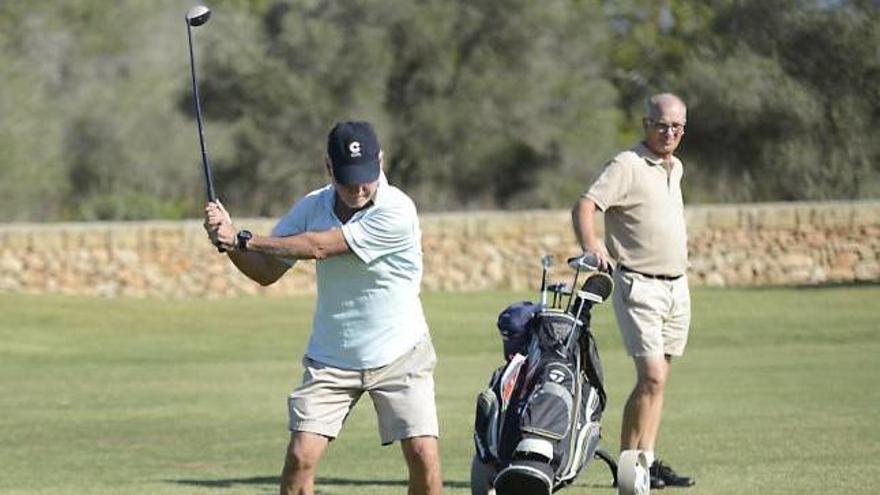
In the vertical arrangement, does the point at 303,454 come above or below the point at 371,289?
below

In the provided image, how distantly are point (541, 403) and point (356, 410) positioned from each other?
749 centimetres

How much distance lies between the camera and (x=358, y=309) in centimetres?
775

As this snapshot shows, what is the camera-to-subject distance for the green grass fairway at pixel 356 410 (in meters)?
11.2

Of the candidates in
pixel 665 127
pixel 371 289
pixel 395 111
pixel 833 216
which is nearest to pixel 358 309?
pixel 371 289

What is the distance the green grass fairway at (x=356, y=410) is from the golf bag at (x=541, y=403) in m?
1.51

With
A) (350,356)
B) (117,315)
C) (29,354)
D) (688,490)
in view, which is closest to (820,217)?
(117,315)

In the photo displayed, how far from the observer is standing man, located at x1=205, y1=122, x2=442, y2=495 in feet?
25.1

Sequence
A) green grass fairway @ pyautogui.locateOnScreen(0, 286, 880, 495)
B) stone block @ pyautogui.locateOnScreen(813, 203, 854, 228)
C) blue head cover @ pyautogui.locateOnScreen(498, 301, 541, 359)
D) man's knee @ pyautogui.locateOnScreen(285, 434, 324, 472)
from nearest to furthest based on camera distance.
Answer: man's knee @ pyautogui.locateOnScreen(285, 434, 324, 472), blue head cover @ pyautogui.locateOnScreen(498, 301, 541, 359), green grass fairway @ pyautogui.locateOnScreen(0, 286, 880, 495), stone block @ pyautogui.locateOnScreen(813, 203, 854, 228)

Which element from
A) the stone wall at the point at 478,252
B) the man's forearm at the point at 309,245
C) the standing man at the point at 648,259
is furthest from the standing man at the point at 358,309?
the stone wall at the point at 478,252

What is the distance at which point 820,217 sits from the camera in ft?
100

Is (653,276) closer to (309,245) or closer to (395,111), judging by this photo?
(309,245)

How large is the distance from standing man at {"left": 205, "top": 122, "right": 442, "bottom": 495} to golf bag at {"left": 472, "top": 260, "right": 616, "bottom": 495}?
21.6 inches

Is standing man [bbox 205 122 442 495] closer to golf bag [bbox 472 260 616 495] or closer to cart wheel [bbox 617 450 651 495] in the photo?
golf bag [bbox 472 260 616 495]

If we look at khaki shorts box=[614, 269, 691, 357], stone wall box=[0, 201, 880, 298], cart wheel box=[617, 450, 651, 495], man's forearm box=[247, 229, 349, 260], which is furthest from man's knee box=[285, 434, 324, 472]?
stone wall box=[0, 201, 880, 298]
